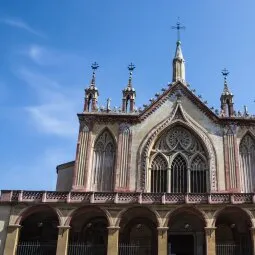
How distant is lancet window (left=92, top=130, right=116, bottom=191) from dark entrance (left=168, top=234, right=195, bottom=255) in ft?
23.1

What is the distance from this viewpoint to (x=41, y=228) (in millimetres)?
33594

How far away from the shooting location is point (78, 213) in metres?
31.0

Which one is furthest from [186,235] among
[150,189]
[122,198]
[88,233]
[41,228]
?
[41,228]

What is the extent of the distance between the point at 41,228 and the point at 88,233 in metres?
3.97

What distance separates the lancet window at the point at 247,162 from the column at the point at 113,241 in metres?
12.7

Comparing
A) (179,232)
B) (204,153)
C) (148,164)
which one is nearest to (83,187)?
(148,164)

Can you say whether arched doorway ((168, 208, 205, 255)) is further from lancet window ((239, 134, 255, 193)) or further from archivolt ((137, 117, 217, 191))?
lancet window ((239, 134, 255, 193))

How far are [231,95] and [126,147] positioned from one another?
39.2 feet

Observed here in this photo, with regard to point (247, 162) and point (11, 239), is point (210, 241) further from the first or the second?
point (11, 239)

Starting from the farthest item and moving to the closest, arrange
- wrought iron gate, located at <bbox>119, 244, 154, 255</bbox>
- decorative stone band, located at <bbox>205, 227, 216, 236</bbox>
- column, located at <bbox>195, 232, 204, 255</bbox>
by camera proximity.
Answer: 1. column, located at <bbox>195, 232, 204, 255</bbox>
2. wrought iron gate, located at <bbox>119, 244, 154, 255</bbox>
3. decorative stone band, located at <bbox>205, 227, 216, 236</bbox>

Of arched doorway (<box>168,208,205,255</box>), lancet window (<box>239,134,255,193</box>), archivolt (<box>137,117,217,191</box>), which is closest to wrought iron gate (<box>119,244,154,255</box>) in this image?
arched doorway (<box>168,208,205,255</box>)

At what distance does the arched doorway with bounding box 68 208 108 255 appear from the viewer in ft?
98.5

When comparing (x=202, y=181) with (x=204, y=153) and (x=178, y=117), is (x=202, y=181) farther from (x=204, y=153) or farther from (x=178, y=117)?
(x=178, y=117)

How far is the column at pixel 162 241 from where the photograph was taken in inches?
1129
